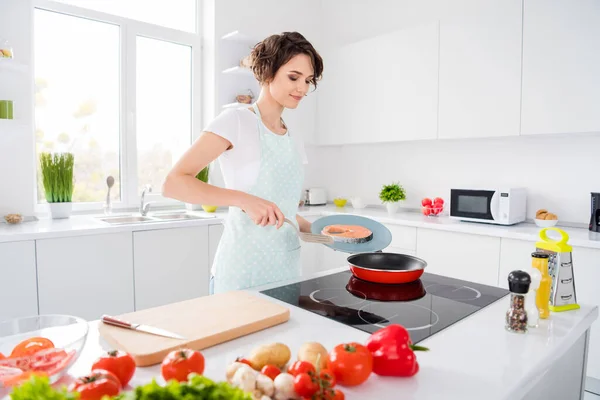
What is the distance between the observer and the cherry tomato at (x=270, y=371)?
68 cm

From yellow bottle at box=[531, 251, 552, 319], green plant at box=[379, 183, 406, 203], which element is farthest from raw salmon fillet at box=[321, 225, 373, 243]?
green plant at box=[379, 183, 406, 203]

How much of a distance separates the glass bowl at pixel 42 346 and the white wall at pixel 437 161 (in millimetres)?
2995

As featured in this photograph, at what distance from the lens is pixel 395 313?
1.12m

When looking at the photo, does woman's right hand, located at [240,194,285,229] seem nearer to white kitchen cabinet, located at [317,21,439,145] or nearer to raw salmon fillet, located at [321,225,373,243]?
raw salmon fillet, located at [321,225,373,243]

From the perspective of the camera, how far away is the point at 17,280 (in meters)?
2.15

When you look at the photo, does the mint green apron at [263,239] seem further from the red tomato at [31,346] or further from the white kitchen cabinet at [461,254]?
the white kitchen cabinet at [461,254]

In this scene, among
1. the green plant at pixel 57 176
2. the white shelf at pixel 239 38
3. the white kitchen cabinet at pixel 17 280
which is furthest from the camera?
the white shelf at pixel 239 38

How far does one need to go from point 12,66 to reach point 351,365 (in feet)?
9.08

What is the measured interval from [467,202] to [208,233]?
1784mm

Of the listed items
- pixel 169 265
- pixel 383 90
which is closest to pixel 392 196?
pixel 383 90

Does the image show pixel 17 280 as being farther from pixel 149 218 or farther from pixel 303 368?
pixel 303 368

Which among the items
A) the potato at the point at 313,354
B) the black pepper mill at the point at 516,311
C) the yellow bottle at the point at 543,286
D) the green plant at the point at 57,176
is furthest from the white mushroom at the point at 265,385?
the green plant at the point at 57,176

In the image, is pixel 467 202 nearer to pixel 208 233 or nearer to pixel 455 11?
pixel 455 11

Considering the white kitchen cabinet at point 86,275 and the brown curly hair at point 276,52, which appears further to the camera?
the white kitchen cabinet at point 86,275
